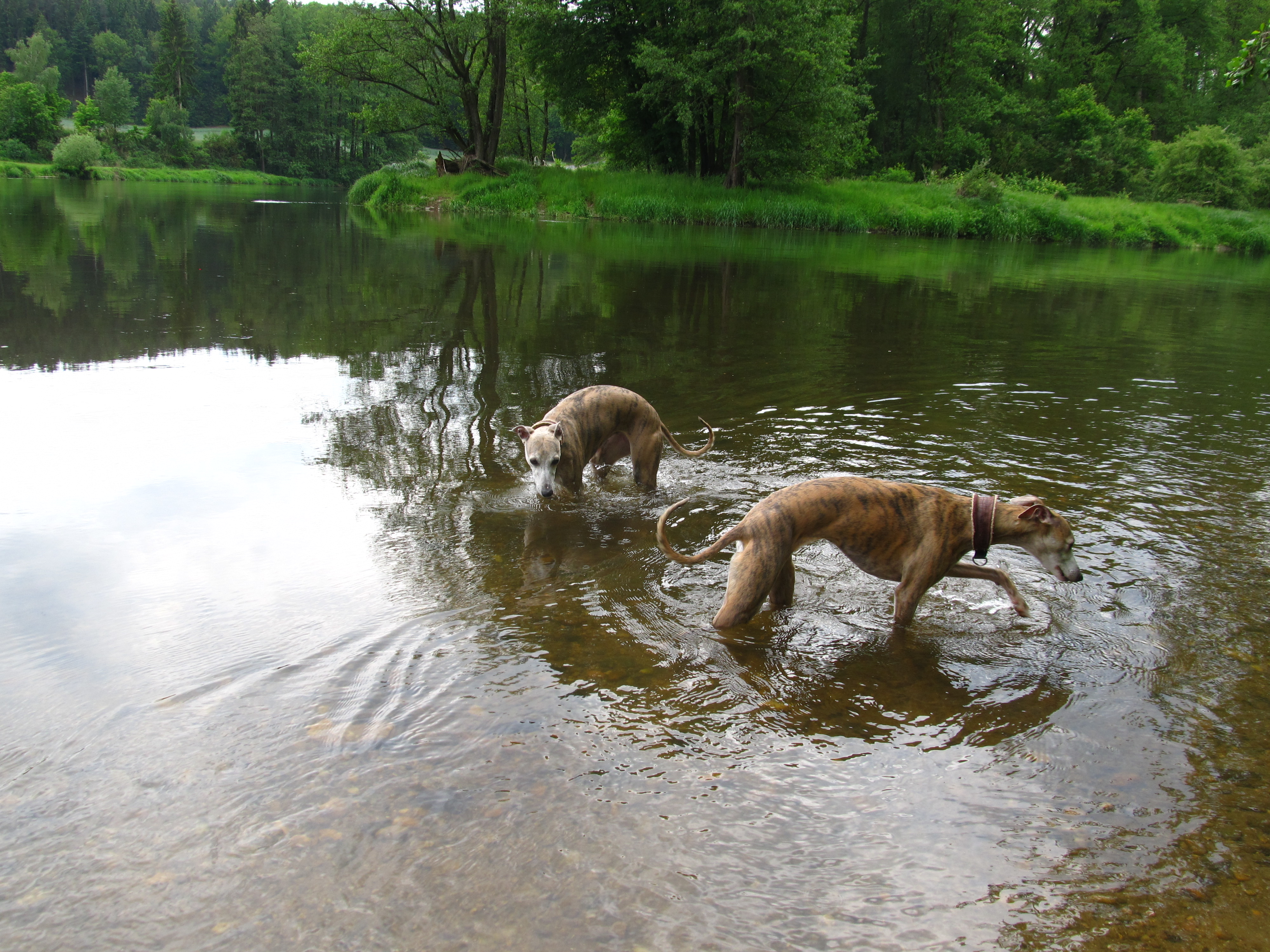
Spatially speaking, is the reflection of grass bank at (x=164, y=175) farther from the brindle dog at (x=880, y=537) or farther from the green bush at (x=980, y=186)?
the brindle dog at (x=880, y=537)

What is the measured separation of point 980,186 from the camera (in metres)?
41.7

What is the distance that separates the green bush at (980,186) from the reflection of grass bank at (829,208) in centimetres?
37

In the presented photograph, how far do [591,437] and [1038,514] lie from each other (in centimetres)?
353

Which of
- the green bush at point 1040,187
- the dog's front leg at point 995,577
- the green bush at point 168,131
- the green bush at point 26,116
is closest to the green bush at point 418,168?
the green bush at point 1040,187

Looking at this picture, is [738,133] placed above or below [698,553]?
above

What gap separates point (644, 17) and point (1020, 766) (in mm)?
45059

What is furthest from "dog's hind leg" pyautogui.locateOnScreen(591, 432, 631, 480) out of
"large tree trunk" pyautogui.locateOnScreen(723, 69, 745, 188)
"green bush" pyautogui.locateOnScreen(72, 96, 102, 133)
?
"green bush" pyautogui.locateOnScreen(72, 96, 102, 133)

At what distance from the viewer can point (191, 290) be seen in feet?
50.1

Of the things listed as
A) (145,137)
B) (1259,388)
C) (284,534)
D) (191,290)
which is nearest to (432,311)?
(191,290)

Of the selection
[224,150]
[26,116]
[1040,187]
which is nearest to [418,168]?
[1040,187]

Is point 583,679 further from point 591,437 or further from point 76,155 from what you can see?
point 76,155

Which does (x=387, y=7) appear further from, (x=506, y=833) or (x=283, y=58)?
(x=283, y=58)

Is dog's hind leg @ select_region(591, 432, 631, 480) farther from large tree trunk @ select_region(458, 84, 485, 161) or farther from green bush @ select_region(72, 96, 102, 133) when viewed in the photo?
green bush @ select_region(72, 96, 102, 133)

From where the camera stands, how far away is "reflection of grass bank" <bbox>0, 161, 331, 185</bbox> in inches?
2544
